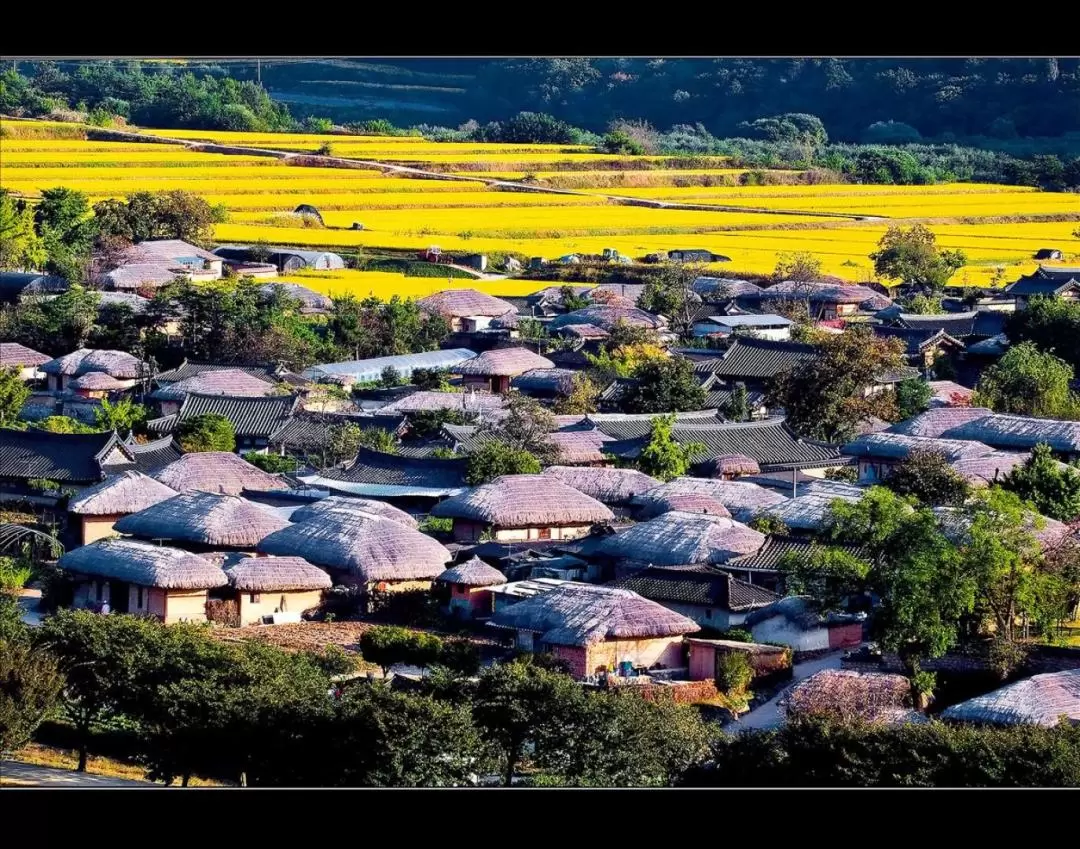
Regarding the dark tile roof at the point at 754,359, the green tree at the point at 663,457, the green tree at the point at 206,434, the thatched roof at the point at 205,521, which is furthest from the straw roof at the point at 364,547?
the dark tile roof at the point at 754,359

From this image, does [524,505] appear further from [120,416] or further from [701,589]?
[120,416]

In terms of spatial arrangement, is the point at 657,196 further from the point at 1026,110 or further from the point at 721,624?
the point at 721,624

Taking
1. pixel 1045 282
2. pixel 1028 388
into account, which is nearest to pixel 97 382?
pixel 1028 388

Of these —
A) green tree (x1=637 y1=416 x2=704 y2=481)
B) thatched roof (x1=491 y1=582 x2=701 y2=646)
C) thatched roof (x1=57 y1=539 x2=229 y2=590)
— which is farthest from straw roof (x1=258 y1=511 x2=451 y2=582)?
green tree (x1=637 y1=416 x2=704 y2=481)

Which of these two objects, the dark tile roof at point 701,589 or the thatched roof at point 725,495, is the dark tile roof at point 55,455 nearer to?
the thatched roof at point 725,495

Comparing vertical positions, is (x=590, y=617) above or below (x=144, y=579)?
above

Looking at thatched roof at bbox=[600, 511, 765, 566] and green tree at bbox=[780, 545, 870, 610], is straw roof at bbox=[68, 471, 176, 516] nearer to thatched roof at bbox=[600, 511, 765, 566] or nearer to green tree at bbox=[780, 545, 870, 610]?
thatched roof at bbox=[600, 511, 765, 566]
